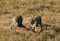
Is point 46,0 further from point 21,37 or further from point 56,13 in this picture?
point 21,37

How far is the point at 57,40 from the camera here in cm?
1014

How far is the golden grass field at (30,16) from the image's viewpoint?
1036cm

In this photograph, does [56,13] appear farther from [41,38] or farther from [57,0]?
[41,38]

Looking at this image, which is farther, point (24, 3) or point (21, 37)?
point (24, 3)

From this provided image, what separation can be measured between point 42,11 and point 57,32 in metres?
5.14

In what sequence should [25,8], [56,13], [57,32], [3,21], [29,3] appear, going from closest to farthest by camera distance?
[57,32]
[3,21]
[56,13]
[25,8]
[29,3]

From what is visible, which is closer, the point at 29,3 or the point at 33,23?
the point at 33,23

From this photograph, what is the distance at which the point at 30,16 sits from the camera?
1459 cm

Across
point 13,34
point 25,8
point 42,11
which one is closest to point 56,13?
point 42,11

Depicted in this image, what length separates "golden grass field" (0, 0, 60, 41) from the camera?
10.4 meters

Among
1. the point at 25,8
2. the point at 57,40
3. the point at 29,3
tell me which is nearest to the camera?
the point at 57,40

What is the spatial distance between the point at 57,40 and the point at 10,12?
244 inches

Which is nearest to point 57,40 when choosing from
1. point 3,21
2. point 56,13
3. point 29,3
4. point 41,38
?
point 41,38

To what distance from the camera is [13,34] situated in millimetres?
10633
